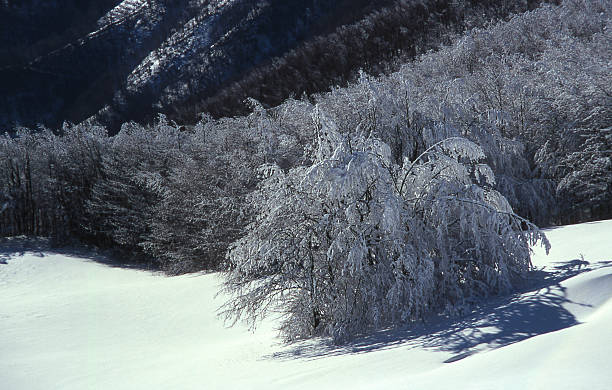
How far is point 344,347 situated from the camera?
268 inches

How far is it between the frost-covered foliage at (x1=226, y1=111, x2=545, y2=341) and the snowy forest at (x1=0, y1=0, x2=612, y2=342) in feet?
0.10

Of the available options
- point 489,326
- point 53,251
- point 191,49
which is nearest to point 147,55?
point 191,49

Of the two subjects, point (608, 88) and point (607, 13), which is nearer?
point (608, 88)

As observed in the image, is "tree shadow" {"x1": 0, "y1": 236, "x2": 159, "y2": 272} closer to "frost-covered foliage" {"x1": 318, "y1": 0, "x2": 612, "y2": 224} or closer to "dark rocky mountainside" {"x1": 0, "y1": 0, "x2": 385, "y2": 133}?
"frost-covered foliage" {"x1": 318, "y1": 0, "x2": 612, "y2": 224}

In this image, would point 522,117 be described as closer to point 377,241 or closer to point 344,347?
point 377,241

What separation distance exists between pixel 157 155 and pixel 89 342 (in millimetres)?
17989

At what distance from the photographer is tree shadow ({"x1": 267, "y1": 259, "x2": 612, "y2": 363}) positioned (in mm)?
5488

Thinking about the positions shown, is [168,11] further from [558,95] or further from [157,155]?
[558,95]

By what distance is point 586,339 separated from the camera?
3.97 metres

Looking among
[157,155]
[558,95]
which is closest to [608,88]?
[558,95]

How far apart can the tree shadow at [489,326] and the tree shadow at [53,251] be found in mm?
19967

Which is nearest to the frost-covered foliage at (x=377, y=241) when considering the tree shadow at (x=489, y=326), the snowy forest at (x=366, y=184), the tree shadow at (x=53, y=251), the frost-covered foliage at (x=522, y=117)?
the snowy forest at (x=366, y=184)

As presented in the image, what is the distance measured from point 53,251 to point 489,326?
27.4 metres

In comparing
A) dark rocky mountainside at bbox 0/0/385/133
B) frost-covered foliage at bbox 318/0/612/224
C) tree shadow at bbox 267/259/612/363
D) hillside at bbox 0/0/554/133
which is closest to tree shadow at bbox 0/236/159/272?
frost-covered foliage at bbox 318/0/612/224
